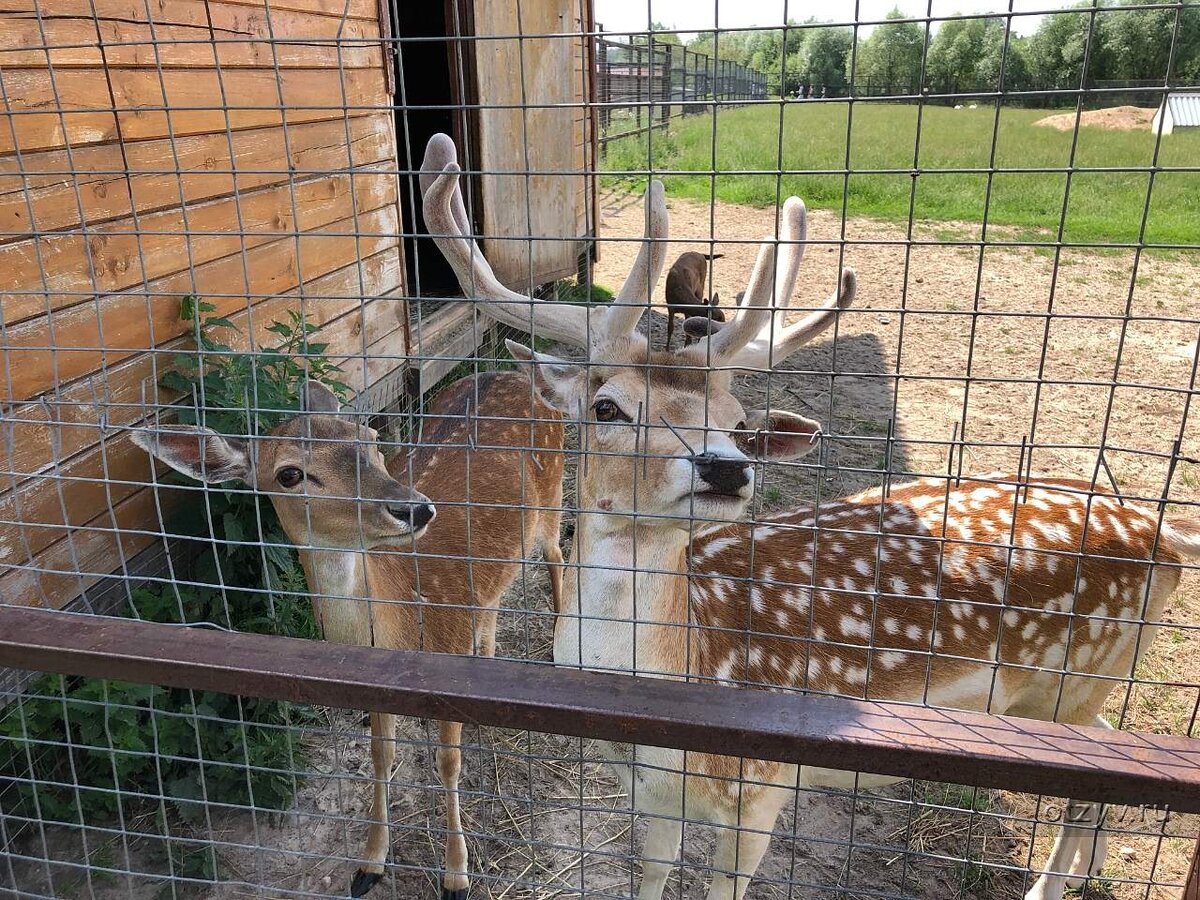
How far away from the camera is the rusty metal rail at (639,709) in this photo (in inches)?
56.9

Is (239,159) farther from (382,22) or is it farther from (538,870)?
(538,870)

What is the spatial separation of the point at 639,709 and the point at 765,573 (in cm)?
108

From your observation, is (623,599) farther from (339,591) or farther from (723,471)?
(339,591)

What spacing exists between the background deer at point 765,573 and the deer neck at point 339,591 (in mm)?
674

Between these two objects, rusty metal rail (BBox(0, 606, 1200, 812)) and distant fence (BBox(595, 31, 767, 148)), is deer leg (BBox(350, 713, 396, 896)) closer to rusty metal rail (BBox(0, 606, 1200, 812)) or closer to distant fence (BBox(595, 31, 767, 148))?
rusty metal rail (BBox(0, 606, 1200, 812))

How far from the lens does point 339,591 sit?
270 centimetres

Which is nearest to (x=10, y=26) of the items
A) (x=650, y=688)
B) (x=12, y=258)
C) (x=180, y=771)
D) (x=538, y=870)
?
(x=12, y=258)

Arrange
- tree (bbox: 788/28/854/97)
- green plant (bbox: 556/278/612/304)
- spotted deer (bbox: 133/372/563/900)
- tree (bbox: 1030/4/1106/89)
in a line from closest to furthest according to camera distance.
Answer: tree (bbox: 788/28/854/97) → tree (bbox: 1030/4/1106/89) → spotted deer (bbox: 133/372/563/900) → green plant (bbox: 556/278/612/304)

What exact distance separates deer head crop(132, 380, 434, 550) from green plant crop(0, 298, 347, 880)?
0.11 m

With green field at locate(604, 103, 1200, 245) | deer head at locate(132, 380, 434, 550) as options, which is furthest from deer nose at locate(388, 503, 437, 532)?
green field at locate(604, 103, 1200, 245)

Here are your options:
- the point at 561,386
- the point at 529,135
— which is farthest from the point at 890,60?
the point at 529,135

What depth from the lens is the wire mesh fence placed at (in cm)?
169

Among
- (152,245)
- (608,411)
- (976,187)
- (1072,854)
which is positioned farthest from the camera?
(976,187)

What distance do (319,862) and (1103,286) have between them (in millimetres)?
9026
